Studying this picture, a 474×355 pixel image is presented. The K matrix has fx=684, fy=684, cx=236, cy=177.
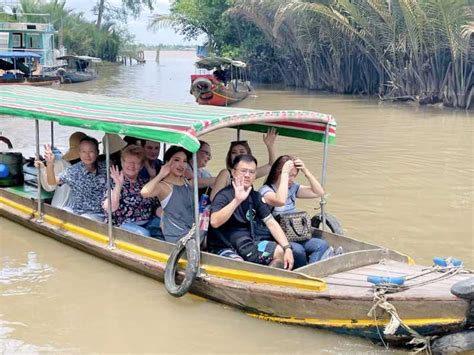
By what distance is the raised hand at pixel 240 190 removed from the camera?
5.33 meters

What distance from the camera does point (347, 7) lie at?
22.5 m

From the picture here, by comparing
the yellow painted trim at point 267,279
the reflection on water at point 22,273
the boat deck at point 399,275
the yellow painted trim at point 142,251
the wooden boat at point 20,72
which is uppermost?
the wooden boat at point 20,72

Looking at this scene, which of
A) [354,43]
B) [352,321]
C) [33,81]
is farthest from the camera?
[33,81]

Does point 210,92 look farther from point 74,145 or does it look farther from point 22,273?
point 22,273

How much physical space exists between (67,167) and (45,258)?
3.49 feet

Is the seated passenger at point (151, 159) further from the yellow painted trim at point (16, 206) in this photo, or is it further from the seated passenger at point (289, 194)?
the yellow painted trim at point (16, 206)

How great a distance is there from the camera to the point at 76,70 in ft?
123

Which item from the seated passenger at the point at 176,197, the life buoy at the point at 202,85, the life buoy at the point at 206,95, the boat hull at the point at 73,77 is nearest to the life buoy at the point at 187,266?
the seated passenger at the point at 176,197

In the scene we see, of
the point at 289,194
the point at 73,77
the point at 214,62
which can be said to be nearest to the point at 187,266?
the point at 289,194

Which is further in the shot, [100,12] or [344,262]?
[100,12]

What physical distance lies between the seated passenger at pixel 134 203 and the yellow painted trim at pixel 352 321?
162 centimetres

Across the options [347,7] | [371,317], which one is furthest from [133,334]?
[347,7]

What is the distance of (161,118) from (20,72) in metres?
28.2

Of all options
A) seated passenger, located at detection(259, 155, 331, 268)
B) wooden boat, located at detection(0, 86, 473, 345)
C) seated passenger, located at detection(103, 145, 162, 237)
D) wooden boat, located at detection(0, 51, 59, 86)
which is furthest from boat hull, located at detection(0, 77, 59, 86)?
seated passenger, located at detection(259, 155, 331, 268)
